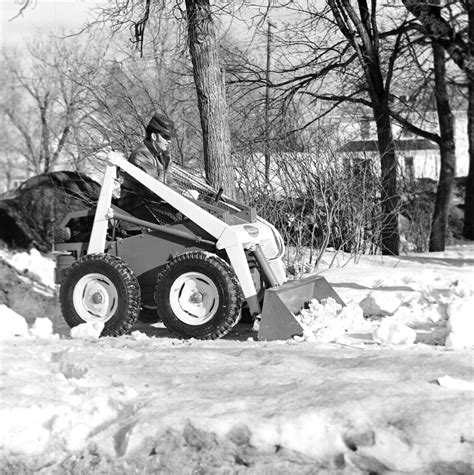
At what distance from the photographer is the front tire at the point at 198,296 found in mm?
6238

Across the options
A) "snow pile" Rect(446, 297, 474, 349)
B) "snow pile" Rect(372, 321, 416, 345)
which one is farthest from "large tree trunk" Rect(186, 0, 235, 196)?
"snow pile" Rect(446, 297, 474, 349)

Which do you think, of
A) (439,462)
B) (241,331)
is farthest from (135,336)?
(439,462)

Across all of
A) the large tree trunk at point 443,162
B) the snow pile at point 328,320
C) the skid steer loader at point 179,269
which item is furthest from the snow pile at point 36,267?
the large tree trunk at point 443,162

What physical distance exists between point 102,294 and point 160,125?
161 centimetres

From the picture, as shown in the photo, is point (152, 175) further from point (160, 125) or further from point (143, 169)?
point (160, 125)

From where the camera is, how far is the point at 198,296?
6.43m

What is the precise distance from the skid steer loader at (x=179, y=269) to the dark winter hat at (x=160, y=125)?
Answer: 1.49 ft

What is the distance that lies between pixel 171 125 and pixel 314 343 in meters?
→ 2.55

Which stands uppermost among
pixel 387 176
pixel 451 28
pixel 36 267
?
pixel 451 28

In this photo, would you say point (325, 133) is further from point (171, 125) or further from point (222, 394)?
point (222, 394)

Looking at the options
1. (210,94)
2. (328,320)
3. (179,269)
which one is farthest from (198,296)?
(210,94)

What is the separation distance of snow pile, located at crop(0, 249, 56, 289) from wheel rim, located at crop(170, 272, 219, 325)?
417 centimetres

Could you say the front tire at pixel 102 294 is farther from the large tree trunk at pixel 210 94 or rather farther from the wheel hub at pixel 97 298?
the large tree trunk at pixel 210 94

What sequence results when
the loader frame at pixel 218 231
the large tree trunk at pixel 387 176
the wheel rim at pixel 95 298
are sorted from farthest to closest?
1. the large tree trunk at pixel 387 176
2. the wheel rim at pixel 95 298
3. the loader frame at pixel 218 231
